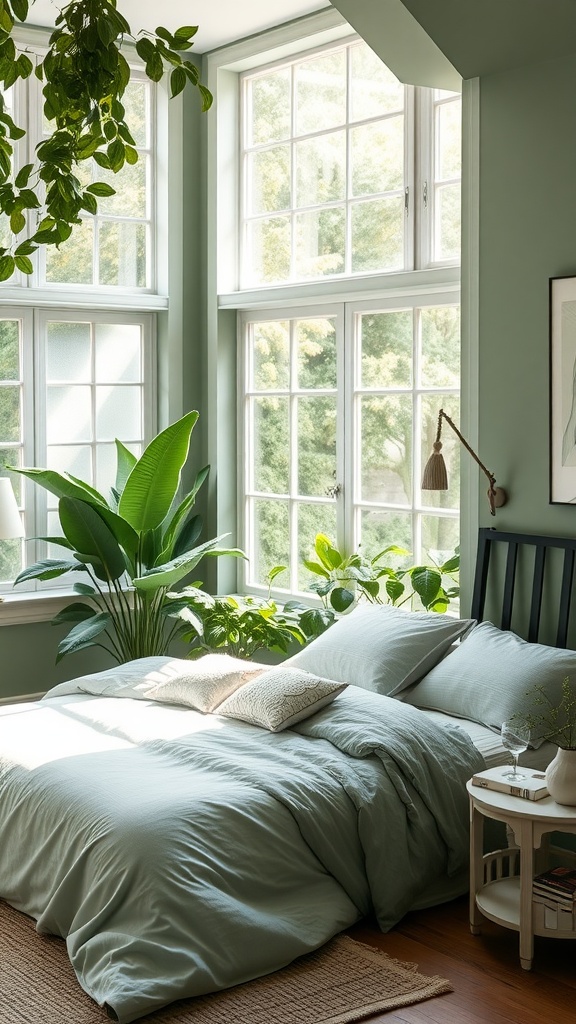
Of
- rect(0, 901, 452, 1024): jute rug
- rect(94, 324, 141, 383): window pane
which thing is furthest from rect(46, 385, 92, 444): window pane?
rect(0, 901, 452, 1024): jute rug

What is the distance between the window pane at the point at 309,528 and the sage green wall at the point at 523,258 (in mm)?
1236

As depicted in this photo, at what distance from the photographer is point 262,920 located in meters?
3.15

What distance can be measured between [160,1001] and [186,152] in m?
4.38

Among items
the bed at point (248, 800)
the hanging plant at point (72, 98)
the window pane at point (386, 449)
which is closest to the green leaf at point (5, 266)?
the hanging plant at point (72, 98)

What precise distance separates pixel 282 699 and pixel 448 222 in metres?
2.29

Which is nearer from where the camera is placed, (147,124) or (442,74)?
(442,74)

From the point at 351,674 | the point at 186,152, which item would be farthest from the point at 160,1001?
the point at 186,152

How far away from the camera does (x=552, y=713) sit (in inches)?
146

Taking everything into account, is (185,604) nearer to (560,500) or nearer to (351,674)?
(351,674)

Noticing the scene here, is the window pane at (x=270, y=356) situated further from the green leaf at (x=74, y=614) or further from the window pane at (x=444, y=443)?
the green leaf at (x=74, y=614)

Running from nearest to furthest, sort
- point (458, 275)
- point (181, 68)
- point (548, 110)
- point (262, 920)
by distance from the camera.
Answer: point (181, 68)
point (262, 920)
point (548, 110)
point (458, 275)

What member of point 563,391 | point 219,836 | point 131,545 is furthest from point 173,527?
point 219,836

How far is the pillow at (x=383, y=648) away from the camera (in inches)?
167

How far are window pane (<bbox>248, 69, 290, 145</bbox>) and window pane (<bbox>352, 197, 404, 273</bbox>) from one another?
2.55ft
